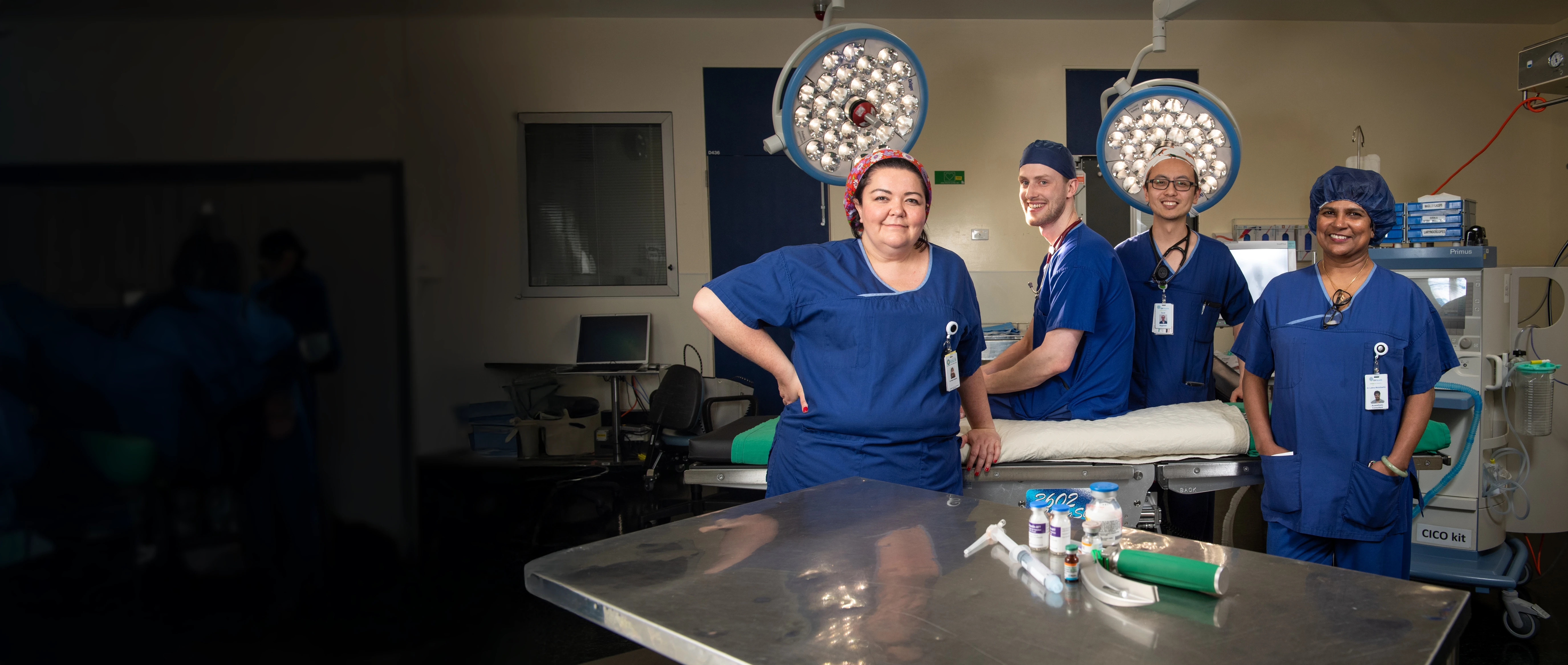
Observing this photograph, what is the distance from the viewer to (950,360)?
5.58 ft

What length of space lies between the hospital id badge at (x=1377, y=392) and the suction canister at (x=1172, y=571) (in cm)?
105

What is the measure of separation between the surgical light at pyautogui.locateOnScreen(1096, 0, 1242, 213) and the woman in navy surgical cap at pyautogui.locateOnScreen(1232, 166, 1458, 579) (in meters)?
0.67

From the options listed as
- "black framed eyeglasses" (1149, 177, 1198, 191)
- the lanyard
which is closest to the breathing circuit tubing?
the lanyard

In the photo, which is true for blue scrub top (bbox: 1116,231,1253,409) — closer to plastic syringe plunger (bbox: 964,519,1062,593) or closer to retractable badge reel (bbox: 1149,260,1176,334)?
retractable badge reel (bbox: 1149,260,1176,334)

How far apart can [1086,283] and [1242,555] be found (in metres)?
1.08

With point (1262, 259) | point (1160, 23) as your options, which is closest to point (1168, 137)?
point (1160, 23)

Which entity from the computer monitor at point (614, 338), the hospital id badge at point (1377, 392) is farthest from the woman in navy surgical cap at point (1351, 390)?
the computer monitor at point (614, 338)

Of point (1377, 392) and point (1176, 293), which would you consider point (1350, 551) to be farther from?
point (1176, 293)

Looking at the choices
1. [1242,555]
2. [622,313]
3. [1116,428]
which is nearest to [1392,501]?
[1116,428]

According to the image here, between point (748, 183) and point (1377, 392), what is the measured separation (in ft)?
13.3

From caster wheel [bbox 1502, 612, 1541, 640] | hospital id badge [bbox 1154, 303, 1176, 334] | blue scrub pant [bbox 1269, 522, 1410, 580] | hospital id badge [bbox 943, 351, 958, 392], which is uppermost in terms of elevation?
hospital id badge [bbox 1154, 303, 1176, 334]

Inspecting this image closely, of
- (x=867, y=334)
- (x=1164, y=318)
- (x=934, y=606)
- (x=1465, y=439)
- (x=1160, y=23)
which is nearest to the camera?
(x=934, y=606)

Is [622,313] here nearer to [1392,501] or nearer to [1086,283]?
[1086,283]

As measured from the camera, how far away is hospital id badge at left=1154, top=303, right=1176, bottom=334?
99.3 inches
